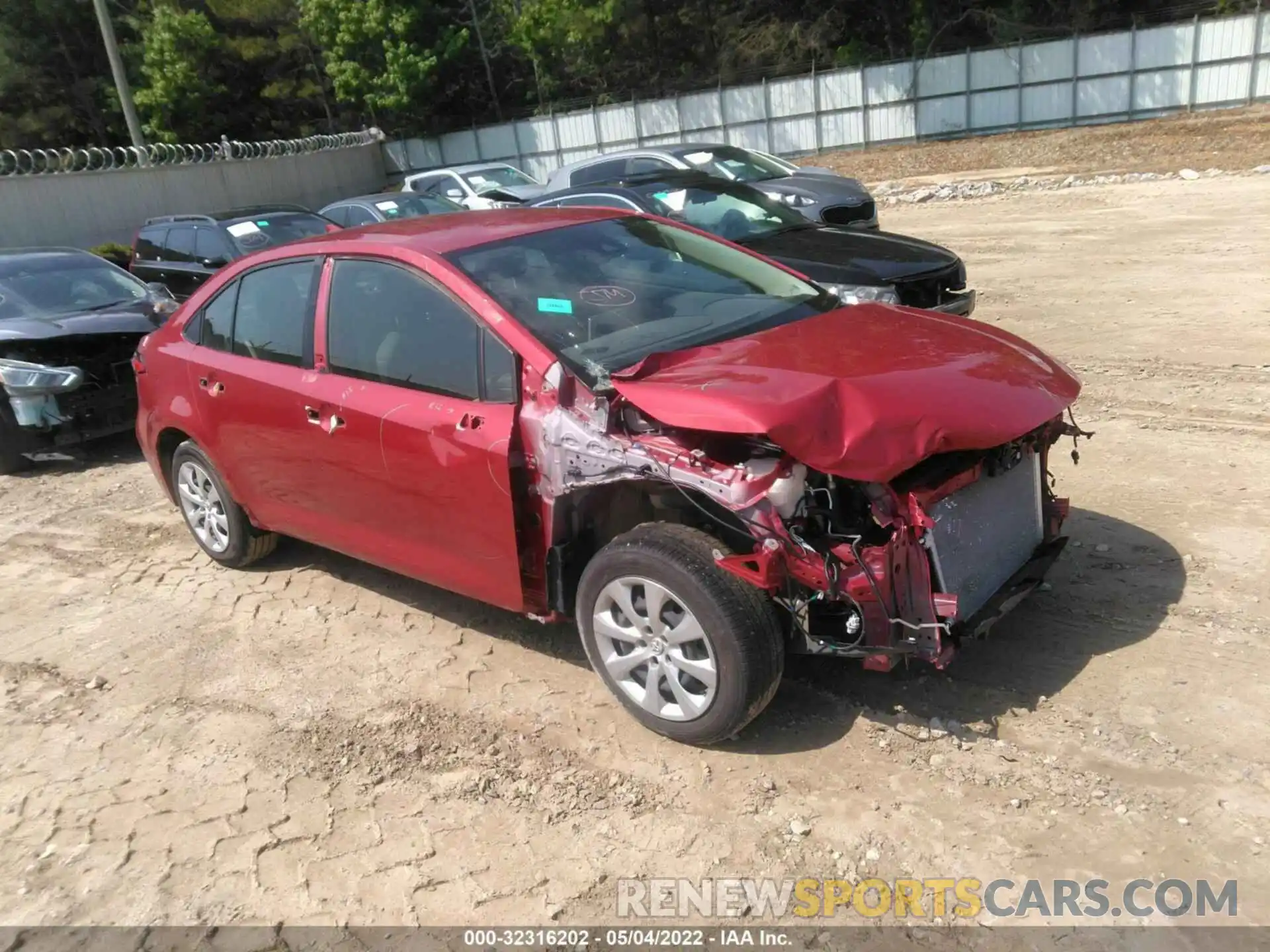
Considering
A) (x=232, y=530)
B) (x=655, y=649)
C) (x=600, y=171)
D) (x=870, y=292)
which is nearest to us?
(x=655, y=649)

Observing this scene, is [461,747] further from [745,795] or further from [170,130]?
[170,130]

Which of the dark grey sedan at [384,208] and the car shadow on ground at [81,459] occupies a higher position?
the dark grey sedan at [384,208]

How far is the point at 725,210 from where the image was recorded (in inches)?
356

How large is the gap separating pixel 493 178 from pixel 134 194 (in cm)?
965

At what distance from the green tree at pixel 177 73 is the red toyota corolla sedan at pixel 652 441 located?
37.0 m

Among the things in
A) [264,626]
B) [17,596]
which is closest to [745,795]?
[264,626]

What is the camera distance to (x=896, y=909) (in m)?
2.90

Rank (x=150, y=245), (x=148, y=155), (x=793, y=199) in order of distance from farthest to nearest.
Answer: (x=148, y=155) → (x=150, y=245) → (x=793, y=199)

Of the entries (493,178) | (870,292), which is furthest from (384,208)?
(870,292)

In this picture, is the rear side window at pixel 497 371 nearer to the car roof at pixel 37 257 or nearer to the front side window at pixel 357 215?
the car roof at pixel 37 257

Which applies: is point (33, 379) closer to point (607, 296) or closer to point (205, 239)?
point (205, 239)

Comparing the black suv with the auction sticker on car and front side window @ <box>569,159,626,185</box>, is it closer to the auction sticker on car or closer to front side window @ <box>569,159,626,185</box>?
front side window @ <box>569,159,626,185</box>

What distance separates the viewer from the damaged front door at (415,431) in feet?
12.8

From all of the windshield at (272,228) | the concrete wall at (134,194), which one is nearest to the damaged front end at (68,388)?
the windshield at (272,228)
